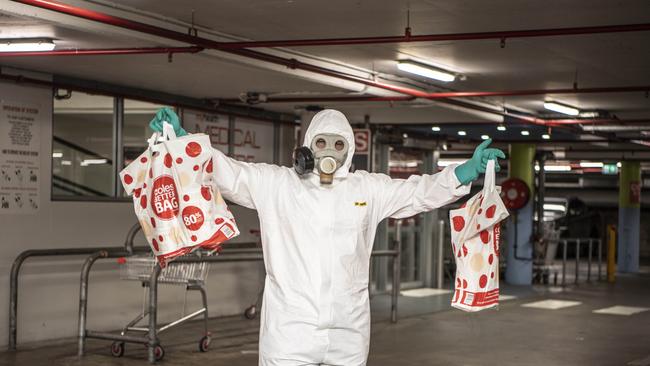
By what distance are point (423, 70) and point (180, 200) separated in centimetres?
525

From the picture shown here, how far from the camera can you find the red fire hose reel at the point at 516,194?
1706cm

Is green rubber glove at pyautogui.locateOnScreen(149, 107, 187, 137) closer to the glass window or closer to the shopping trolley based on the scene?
the shopping trolley

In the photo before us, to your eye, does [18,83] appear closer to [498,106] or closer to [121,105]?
[121,105]

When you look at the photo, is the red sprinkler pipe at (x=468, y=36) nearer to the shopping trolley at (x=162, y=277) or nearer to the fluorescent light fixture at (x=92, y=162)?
the shopping trolley at (x=162, y=277)

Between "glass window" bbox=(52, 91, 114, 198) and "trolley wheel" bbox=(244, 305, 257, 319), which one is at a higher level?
"glass window" bbox=(52, 91, 114, 198)

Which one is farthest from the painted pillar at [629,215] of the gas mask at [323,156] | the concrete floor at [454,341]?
the gas mask at [323,156]

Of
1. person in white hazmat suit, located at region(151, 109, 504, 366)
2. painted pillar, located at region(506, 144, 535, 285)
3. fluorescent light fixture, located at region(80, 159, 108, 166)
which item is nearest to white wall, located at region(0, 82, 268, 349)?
fluorescent light fixture, located at region(80, 159, 108, 166)

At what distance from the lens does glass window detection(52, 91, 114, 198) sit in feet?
32.2

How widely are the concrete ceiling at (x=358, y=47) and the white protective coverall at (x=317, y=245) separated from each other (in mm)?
2717

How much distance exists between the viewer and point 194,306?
37.2 ft

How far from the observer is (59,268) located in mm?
9500

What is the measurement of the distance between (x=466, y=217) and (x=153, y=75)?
229 inches

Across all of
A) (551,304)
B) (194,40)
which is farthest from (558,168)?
(194,40)

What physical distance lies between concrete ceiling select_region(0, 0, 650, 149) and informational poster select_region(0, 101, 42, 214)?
1.60ft
